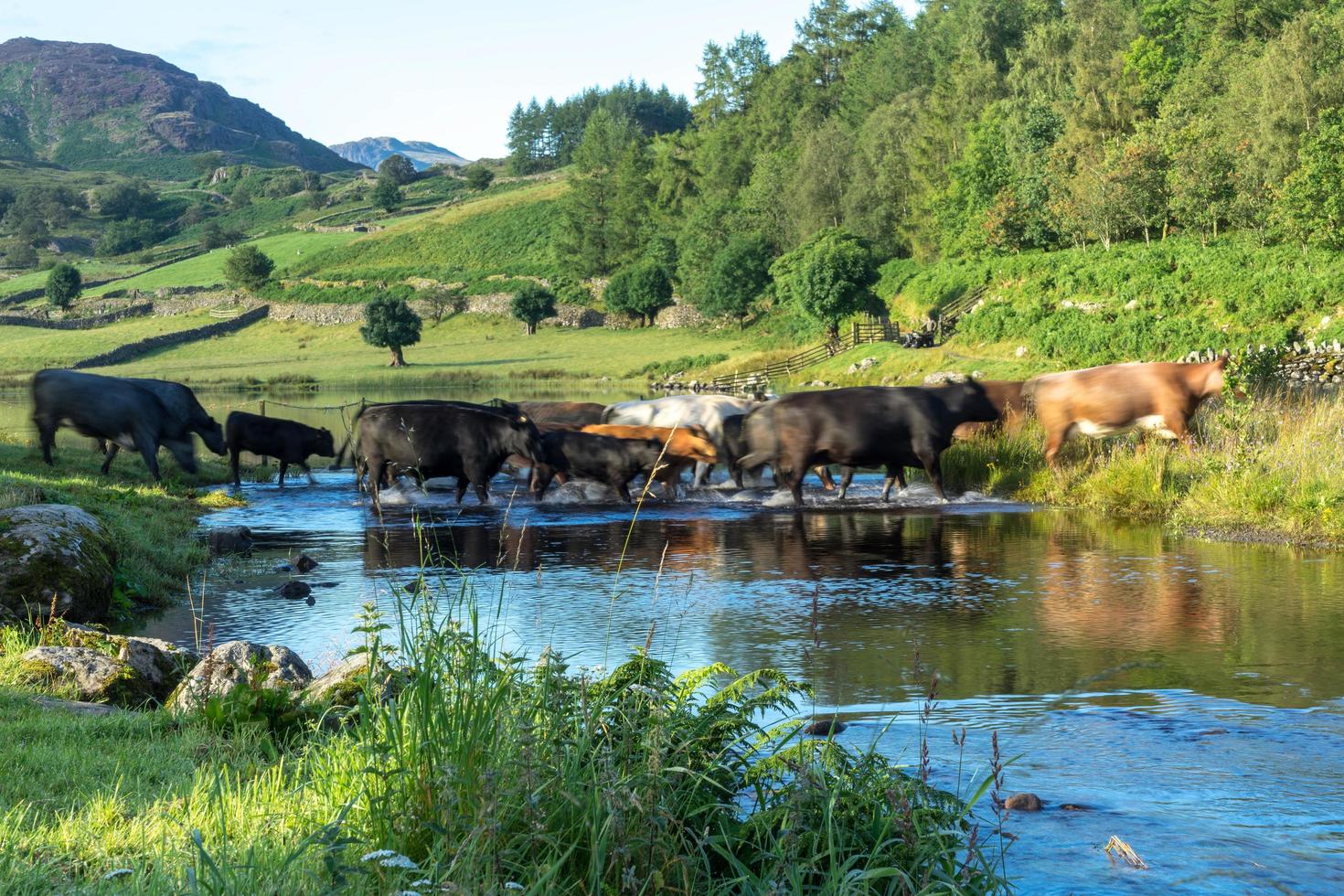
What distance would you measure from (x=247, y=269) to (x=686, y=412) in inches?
3931

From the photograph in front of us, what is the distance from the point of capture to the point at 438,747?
4625mm

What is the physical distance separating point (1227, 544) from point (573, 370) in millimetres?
59707

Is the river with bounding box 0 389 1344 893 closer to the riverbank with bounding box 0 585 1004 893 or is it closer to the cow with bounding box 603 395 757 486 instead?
the riverbank with bounding box 0 585 1004 893

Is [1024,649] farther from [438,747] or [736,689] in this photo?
[438,747]

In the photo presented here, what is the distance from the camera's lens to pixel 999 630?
10.3 metres

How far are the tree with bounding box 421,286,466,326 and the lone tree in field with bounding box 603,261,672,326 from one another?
13.4 meters

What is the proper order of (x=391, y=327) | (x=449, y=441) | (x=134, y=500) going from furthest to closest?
(x=391, y=327) < (x=449, y=441) < (x=134, y=500)

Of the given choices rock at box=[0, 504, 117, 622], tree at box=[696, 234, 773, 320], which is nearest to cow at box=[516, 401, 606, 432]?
rock at box=[0, 504, 117, 622]

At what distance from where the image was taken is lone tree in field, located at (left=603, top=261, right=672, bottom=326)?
9762 cm

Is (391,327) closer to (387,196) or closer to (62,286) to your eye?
(62,286)

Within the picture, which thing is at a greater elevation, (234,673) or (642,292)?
(642,292)

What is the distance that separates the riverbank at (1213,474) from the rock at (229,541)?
11.2m

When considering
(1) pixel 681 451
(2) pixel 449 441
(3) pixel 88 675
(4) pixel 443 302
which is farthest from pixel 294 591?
(4) pixel 443 302

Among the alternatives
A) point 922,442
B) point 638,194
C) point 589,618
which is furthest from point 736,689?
point 638,194
